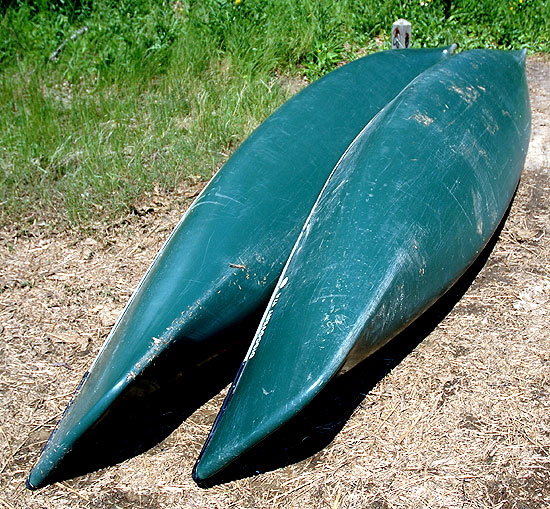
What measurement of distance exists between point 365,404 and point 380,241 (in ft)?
2.16

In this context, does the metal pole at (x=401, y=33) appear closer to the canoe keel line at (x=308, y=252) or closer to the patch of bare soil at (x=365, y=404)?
the canoe keel line at (x=308, y=252)

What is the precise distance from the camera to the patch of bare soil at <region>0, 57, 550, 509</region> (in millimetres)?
2416

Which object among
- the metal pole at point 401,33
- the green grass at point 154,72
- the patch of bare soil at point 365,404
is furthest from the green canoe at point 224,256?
the metal pole at point 401,33

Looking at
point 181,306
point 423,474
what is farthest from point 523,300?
point 181,306

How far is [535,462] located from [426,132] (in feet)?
4.42

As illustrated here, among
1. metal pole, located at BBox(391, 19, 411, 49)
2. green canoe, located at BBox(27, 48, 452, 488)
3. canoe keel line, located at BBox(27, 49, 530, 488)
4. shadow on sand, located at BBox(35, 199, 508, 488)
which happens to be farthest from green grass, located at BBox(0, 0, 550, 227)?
shadow on sand, located at BBox(35, 199, 508, 488)

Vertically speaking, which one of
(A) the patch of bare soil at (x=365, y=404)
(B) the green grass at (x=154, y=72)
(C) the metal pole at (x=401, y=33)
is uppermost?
(C) the metal pole at (x=401, y=33)

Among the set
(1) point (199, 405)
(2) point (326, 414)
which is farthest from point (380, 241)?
(1) point (199, 405)

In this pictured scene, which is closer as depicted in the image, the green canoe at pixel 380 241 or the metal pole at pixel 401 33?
the green canoe at pixel 380 241

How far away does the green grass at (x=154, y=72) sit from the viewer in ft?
13.5

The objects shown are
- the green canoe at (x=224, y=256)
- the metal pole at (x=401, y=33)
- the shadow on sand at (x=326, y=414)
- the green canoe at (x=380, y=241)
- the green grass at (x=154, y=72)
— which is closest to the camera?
the green canoe at (x=380, y=241)

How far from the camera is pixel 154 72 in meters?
5.11

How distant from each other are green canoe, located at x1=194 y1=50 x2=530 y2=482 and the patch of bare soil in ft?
1.10

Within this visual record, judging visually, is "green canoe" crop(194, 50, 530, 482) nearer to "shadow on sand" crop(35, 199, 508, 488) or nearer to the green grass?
"shadow on sand" crop(35, 199, 508, 488)
